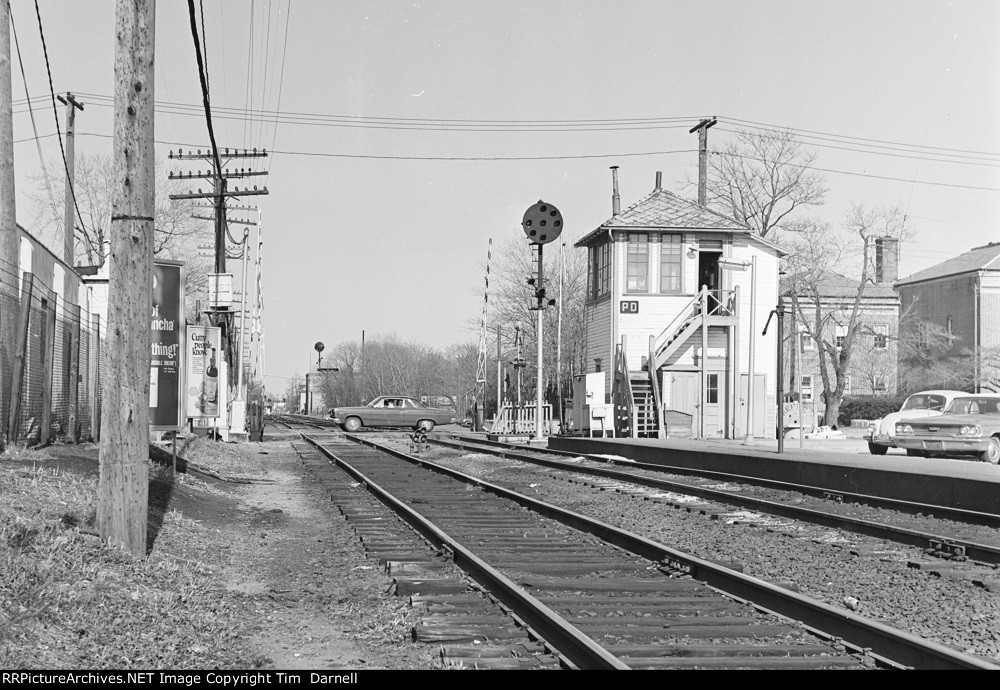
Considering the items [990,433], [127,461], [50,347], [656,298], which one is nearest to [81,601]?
[127,461]

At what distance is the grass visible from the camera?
5.77m

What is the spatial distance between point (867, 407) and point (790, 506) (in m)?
44.8

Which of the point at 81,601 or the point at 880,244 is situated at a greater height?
the point at 880,244

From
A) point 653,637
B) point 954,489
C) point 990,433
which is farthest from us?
point 990,433

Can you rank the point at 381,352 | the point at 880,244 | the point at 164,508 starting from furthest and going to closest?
the point at 381,352 → the point at 880,244 → the point at 164,508

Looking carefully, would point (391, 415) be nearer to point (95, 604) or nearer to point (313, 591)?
point (313, 591)

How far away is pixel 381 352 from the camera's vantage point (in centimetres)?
12394

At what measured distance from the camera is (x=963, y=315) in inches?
2122

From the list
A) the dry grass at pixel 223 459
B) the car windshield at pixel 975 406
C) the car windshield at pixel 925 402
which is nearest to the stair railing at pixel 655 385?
the car windshield at pixel 925 402

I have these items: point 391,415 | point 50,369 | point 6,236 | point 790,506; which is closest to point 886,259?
point 391,415

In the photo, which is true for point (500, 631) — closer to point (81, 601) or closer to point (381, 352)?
point (81, 601)

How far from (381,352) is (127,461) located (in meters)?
115

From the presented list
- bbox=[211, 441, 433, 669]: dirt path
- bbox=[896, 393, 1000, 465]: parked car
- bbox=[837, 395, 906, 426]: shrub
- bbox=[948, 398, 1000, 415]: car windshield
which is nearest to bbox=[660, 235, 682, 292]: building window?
bbox=[896, 393, 1000, 465]: parked car

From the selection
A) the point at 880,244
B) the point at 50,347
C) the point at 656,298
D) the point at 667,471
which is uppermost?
the point at 880,244
